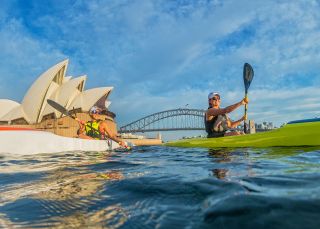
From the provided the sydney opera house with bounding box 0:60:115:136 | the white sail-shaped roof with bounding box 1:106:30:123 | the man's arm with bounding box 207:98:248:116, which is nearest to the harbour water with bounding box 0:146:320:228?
the man's arm with bounding box 207:98:248:116

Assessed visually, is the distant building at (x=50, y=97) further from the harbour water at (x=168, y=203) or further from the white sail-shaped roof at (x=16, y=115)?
the harbour water at (x=168, y=203)

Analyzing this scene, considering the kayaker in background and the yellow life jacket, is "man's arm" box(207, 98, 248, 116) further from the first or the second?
the yellow life jacket

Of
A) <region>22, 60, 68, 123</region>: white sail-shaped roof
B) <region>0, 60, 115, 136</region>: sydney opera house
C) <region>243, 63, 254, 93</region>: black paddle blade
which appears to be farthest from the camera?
<region>0, 60, 115, 136</region>: sydney opera house

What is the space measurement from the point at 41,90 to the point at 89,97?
29.7 ft

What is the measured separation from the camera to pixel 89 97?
52031 mm

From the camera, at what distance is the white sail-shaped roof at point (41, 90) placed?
147 ft

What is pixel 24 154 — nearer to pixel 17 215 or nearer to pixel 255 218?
pixel 17 215

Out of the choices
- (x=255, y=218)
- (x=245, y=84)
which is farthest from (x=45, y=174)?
(x=245, y=84)

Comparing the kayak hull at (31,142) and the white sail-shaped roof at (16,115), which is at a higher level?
the white sail-shaped roof at (16,115)

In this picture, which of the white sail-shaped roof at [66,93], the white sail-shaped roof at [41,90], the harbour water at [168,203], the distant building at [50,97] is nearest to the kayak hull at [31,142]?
the harbour water at [168,203]

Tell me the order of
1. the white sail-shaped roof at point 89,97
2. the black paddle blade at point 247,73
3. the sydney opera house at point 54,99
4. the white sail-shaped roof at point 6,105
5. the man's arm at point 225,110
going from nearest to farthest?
the man's arm at point 225,110 < the black paddle blade at point 247,73 < the sydney opera house at point 54,99 < the white sail-shaped roof at point 89,97 < the white sail-shaped roof at point 6,105

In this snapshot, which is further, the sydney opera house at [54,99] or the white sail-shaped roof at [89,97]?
the white sail-shaped roof at [89,97]

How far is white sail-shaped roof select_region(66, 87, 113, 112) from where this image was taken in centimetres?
5025

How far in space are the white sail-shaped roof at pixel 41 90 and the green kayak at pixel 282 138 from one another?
4054cm
